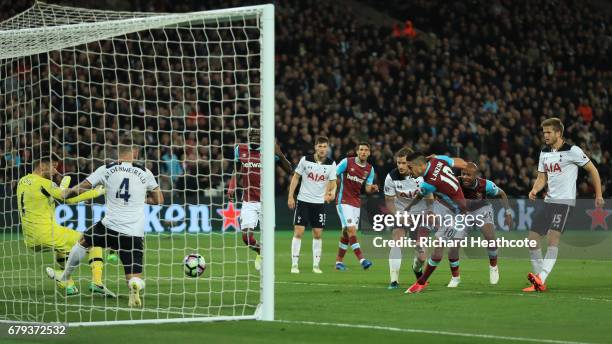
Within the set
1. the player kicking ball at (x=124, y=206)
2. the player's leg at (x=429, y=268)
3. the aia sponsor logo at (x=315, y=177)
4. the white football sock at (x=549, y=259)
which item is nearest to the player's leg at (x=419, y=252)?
the player's leg at (x=429, y=268)

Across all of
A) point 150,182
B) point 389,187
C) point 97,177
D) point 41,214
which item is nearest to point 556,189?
point 389,187

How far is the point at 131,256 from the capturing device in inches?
452

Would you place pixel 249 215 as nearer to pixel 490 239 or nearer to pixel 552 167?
pixel 490 239

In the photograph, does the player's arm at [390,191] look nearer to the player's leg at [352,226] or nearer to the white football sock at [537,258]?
the player's leg at [352,226]

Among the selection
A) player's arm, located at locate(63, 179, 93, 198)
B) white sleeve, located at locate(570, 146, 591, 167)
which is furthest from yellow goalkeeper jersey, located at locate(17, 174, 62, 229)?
white sleeve, located at locate(570, 146, 591, 167)

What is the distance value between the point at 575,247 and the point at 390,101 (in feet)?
29.4

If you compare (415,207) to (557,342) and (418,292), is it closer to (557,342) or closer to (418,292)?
(418,292)

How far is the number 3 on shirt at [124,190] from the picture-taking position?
1162cm

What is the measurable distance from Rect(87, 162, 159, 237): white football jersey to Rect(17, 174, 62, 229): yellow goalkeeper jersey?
66.9 inches

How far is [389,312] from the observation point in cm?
1100

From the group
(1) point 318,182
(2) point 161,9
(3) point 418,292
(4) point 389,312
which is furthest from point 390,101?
(4) point 389,312

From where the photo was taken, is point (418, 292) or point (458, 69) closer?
point (418, 292)

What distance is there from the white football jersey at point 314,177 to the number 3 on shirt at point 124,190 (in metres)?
5.75

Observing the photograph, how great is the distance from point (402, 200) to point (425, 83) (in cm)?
1613
